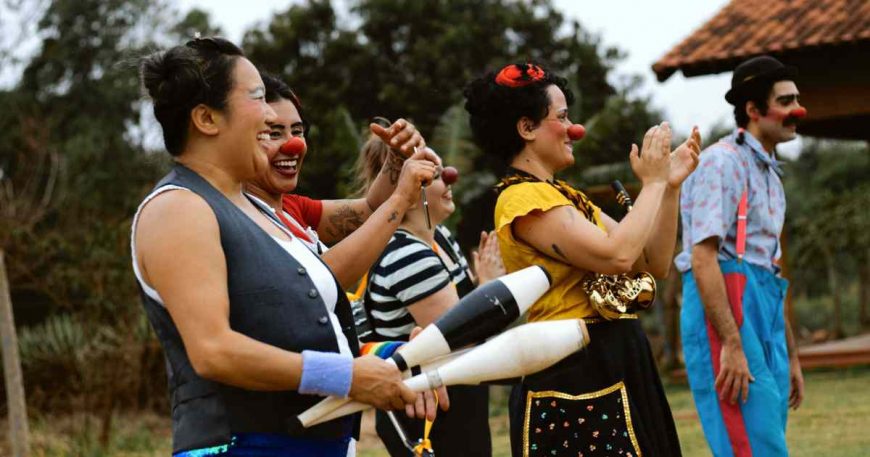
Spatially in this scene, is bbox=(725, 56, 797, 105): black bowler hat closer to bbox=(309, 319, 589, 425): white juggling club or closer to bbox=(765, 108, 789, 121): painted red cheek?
bbox=(765, 108, 789, 121): painted red cheek

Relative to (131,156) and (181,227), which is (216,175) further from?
(131,156)

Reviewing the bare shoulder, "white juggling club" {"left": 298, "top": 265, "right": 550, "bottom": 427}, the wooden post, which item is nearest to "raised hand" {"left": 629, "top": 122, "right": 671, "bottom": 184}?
"white juggling club" {"left": 298, "top": 265, "right": 550, "bottom": 427}

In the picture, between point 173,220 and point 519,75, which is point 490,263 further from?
point 173,220

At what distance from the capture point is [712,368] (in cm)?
475

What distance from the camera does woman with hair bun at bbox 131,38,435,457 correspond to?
2.41m

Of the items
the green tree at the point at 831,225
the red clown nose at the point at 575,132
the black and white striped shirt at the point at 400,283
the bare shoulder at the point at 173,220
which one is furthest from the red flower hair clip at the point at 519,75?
the green tree at the point at 831,225

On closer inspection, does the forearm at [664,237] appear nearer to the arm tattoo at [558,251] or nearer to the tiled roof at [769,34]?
the arm tattoo at [558,251]

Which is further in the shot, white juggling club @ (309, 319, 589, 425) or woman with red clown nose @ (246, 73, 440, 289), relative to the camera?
woman with red clown nose @ (246, 73, 440, 289)

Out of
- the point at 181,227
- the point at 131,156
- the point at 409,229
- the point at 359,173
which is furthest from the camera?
the point at 131,156

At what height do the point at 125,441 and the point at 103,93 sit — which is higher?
the point at 125,441

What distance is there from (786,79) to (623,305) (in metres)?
2.05

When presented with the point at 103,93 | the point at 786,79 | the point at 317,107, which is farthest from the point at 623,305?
the point at 103,93

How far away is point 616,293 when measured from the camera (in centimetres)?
366

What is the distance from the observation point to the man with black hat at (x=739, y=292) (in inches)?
181
